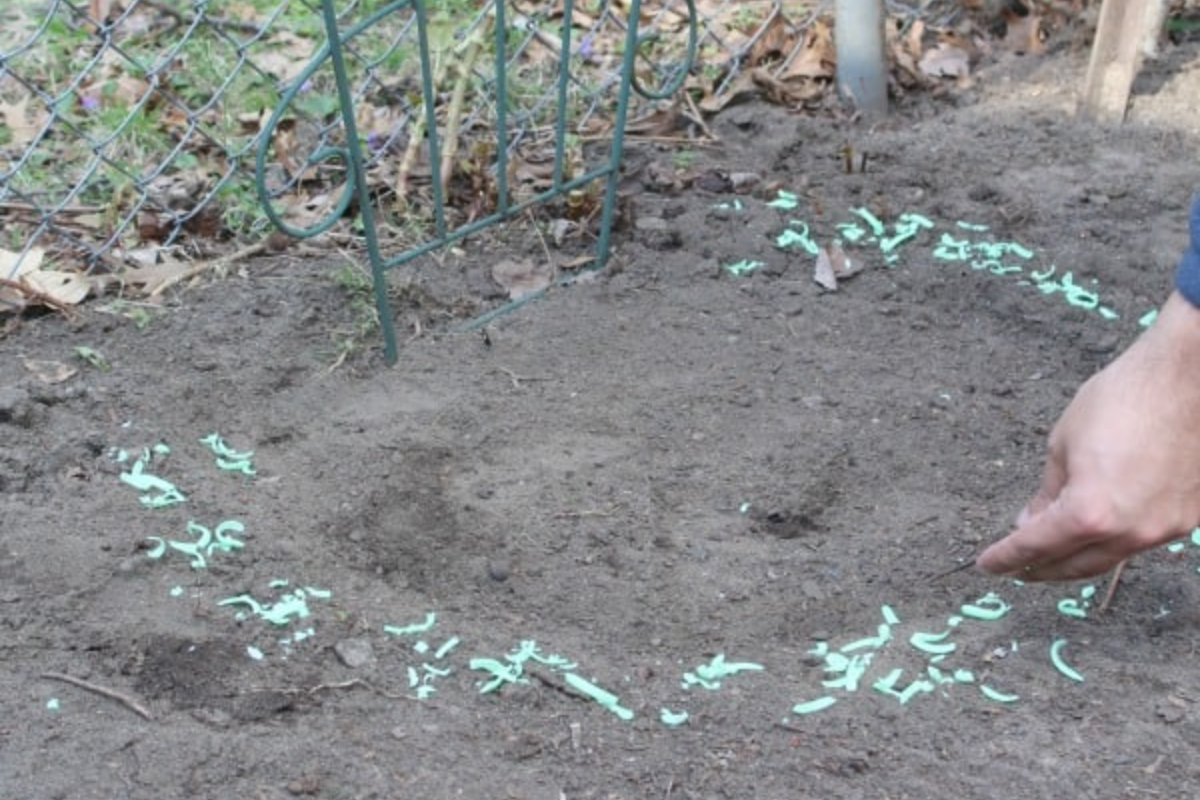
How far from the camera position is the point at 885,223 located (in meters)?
3.43

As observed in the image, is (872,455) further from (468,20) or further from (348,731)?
(468,20)

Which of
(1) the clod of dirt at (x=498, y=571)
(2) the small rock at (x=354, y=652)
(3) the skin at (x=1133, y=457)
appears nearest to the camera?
(3) the skin at (x=1133, y=457)

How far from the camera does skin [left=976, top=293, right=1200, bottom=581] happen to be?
1.46m

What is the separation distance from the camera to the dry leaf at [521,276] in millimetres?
3223

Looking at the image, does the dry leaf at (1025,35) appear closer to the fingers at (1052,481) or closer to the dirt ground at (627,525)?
the dirt ground at (627,525)

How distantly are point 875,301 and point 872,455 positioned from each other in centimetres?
58

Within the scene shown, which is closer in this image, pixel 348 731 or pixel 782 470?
pixel 348 731

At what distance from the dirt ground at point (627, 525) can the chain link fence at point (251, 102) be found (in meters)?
0.28

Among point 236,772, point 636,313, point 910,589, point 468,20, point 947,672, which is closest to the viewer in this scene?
point 236,772

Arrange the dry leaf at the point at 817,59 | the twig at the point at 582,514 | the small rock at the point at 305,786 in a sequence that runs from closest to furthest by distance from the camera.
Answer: the small rock at the point at 305,786 → the twig at the point at 582,514 → the dry leaf at the point at 817,59

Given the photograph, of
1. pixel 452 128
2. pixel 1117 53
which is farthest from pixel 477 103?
pixel 1117 53

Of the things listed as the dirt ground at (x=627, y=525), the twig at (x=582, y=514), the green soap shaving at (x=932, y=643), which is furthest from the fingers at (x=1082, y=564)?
the twig at (x=582, y=514)

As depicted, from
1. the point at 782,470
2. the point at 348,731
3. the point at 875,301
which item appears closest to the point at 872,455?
the point at 782,470

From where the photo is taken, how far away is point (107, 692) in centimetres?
210
